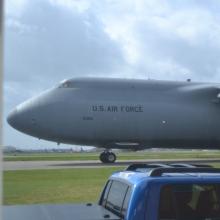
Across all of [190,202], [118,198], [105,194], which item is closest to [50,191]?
[105,194]

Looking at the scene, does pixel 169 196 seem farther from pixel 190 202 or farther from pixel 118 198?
pixel 118 198

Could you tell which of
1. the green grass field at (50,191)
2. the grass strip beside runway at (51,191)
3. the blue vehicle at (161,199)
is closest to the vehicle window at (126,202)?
the blue vehicle at (161,199)

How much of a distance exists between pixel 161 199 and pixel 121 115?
2973 centimetres

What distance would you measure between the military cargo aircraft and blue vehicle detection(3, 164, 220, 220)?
93.5 feet

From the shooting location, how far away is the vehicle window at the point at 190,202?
183 inches

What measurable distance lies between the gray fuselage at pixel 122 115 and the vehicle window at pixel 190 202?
28.9 metres

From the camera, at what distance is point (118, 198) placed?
519 cm

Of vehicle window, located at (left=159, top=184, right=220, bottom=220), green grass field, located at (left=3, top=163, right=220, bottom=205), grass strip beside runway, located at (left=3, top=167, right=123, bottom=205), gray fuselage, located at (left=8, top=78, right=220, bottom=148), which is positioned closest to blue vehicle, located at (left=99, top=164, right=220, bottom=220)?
vehicle window, located at (left=159, top=184, right=220, bottom=220)

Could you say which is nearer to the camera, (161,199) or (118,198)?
(161,199)

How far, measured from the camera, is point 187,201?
4.74 meters

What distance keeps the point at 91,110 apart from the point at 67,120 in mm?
1611

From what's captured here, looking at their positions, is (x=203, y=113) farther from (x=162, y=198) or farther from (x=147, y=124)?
(x=162, y=198)

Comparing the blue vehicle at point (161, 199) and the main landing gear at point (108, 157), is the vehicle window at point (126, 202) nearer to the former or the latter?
the blue vehicle at point (161, 199)

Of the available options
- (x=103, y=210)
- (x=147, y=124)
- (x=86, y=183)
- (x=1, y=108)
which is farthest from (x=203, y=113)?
(x=1, y=108)
